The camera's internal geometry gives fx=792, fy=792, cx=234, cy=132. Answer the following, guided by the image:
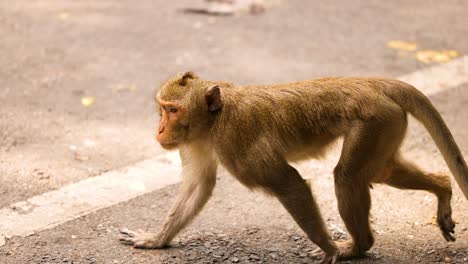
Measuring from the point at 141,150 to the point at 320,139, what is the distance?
2229 mm

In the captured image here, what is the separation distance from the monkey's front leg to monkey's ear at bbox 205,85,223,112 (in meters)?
0.53

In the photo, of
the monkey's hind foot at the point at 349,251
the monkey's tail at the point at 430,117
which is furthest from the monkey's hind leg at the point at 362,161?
the monkey's hind foot at the point at 349,251

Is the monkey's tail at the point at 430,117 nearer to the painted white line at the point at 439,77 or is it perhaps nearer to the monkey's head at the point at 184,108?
the monkey's head at the point at 184,108

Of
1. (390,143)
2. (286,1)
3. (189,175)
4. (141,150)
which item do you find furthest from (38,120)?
(286,1)

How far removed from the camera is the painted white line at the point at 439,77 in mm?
7812

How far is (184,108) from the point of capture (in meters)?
4.42

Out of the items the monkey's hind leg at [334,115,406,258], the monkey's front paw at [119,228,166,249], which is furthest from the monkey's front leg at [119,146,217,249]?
the monkey's hind leg at [334,115,406,258]

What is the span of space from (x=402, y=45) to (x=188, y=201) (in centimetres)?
484

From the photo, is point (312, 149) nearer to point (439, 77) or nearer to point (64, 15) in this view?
point (439, 77)

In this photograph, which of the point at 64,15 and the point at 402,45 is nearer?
the point at 402,45

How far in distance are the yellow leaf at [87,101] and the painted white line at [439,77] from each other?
10.1ft

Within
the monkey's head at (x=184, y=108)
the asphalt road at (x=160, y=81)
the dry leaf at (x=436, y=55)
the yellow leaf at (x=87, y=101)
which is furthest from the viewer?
the dry leaf at (x=436, y=55)

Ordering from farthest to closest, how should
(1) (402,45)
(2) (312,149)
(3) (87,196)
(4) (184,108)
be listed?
(1) (402,45) → (3) (87,196) → (2) (312,149) → (4) (184,108)

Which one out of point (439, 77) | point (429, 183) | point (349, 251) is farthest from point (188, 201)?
point (439, 77)
